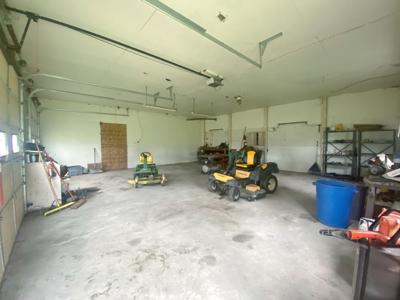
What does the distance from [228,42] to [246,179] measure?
112 inches

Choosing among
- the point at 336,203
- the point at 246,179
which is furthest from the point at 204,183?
the point at 336,203

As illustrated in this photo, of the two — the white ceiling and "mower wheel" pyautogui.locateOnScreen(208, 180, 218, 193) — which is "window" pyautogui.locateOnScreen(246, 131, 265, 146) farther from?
"mower wheel" pyautogui.locateOnScreen(208, 180, 218, 193)

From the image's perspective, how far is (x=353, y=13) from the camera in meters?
2.30

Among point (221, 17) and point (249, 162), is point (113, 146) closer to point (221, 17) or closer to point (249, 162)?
point (249, 162)

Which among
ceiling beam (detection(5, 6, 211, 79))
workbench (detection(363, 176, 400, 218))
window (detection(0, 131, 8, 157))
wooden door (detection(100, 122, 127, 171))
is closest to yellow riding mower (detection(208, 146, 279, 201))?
workbench (detection(363, 176, 400, 218))

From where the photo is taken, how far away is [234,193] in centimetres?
389

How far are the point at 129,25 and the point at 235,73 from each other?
2564 mm

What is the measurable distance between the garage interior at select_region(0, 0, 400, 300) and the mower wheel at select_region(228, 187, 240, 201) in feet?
0.11

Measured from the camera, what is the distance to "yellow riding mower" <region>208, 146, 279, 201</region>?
3.92 meters

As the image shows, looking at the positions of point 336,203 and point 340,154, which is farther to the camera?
point 340,154

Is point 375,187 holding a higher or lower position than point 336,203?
higher

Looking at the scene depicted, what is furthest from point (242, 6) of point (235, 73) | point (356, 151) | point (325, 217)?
point (356, 151)

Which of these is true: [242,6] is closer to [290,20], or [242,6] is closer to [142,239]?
[290,20]

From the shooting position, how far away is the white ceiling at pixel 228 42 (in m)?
2.20
